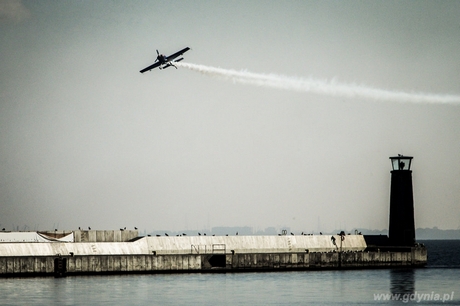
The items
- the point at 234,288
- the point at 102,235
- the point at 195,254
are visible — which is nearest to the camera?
the point at 234,288

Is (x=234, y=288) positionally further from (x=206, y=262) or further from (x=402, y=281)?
(x=402, y=281)

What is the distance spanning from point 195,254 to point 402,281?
72.6 feet

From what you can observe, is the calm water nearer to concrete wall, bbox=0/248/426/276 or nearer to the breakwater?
concrete wall, bbox=0/248/426/276

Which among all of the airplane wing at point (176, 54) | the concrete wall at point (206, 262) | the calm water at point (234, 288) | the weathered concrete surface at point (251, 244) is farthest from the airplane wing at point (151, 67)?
the calm water at point (234, 288)

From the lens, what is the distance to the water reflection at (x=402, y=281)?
274ft

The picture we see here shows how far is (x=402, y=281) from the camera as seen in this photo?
Answer: 90.8 meters

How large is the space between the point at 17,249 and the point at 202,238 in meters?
20.5

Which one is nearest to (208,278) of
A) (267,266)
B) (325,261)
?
(267,266)

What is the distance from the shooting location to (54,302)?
245 feet

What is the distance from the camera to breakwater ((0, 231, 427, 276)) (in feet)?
302

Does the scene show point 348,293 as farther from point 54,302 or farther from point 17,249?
point 17,249

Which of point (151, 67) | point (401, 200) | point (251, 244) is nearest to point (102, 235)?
point (251, 244)

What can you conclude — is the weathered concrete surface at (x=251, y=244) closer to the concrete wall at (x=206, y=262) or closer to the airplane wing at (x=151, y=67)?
the concrete wall at (x=206, y=262)

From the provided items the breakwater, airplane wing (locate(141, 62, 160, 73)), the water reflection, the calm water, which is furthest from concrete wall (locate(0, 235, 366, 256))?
airplane wing (locate(141, 62, 160, 73))
